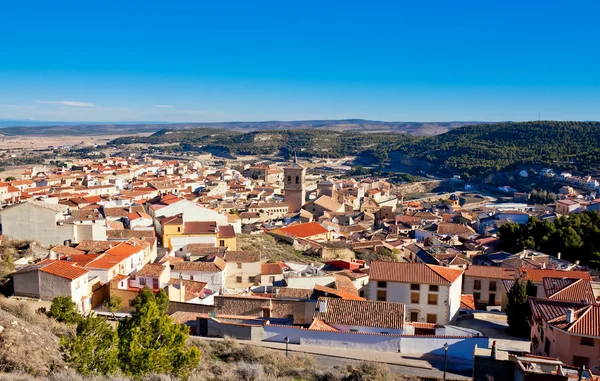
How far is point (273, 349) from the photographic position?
15.0 meters

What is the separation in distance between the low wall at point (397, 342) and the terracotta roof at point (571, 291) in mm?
5267

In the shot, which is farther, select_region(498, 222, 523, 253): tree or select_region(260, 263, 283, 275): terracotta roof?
select_region(498, 222, 523, 253): tree

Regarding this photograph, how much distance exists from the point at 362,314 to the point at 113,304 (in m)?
9.48

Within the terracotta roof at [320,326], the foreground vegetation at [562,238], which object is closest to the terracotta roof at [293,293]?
the terracotta roof at [320,326]

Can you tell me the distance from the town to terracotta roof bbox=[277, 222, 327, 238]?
0.51 feet

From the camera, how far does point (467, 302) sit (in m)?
24.6

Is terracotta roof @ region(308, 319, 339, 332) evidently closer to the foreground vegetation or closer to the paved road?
the paved road

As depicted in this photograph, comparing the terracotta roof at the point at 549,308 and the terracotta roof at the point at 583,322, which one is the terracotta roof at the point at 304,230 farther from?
the terracotta roof at the point at 583,322

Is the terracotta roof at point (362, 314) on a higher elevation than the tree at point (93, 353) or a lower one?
lower

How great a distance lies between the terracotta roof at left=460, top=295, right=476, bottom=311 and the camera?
2388 centimetres

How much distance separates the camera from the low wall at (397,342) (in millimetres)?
15297

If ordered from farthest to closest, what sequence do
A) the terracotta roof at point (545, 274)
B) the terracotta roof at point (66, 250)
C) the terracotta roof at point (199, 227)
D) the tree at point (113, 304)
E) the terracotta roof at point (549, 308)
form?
the terracotta roof at point (199, 227) < the terracotta roof at point (545, 274) < the terracotta roof at point (66, 250) < the tree at point (113, 304) < the terracotta roof at point (549, 308)

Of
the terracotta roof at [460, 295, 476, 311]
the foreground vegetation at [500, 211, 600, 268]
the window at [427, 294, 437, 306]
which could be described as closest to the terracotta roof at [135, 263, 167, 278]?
the window at [427, 294, 437, 306]

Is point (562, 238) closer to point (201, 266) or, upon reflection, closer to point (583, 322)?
point (583, 322)
